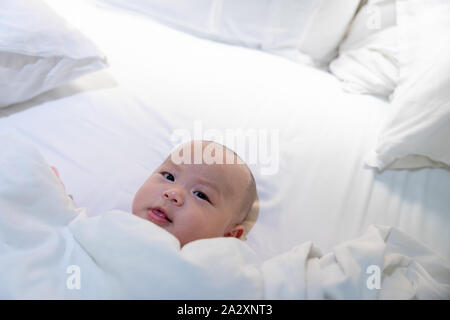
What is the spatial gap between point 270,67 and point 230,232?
85cm

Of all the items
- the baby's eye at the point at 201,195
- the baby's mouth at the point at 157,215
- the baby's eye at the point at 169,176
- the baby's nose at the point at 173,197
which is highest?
the baby's nose at the point at 173,197

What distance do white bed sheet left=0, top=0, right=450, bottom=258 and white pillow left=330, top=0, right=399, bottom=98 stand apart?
0.06 meters

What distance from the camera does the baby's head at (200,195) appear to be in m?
0.84

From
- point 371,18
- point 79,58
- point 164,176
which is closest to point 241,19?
point 371,18

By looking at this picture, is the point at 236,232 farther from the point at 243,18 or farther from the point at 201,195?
the point at 243,18

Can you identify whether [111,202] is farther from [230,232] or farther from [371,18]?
[371,18]

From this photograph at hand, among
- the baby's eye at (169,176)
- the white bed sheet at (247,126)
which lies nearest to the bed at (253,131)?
the white bed sheet at (247,126)

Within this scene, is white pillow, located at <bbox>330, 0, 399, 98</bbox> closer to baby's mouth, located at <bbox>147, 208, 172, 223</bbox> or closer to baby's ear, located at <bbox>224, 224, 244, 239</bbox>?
baby's ear, located at <bbox>224, 224, 244, 239</bbox>

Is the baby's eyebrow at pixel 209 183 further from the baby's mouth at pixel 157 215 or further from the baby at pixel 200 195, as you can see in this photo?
the baby's mouth at pixel 157 215

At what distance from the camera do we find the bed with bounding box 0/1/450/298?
97 centimetres

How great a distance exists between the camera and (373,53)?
142cm

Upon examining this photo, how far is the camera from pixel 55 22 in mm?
1209

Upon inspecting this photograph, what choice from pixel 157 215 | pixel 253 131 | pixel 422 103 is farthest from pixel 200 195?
pixel 422 103

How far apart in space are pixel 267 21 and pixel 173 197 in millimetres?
1086
